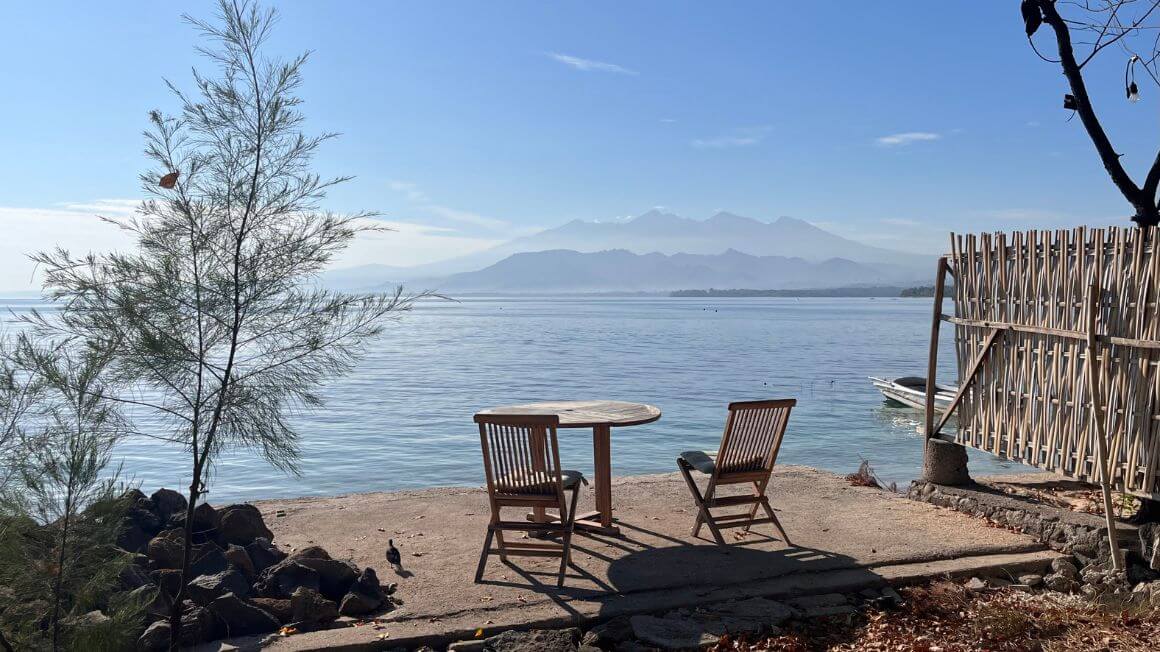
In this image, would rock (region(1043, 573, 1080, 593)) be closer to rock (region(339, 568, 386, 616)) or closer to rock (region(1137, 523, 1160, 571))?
rock (region(1137, 523, 1160, 571))

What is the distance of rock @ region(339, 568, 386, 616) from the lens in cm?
490

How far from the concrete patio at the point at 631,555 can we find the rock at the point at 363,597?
121mm

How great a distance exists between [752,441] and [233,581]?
3419mm

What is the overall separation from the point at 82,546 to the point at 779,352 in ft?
131

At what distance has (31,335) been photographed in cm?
419

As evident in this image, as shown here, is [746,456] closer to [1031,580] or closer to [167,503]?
[1031,580]

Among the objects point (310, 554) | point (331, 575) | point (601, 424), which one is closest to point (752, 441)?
point (601, 424)

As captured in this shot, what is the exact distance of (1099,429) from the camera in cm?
562

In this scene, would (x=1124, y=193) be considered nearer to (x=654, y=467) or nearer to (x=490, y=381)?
(x=654, y=467)

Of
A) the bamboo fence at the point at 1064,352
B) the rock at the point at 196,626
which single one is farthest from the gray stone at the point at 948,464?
the rock at the point at 196,626

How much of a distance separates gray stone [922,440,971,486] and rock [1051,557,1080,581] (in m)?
1.63

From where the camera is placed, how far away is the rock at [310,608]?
4789 millimetres

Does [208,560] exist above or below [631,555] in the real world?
above

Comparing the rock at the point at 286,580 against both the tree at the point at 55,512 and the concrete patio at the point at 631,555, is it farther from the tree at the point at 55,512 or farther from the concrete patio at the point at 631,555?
the tree at the point at 55,512
